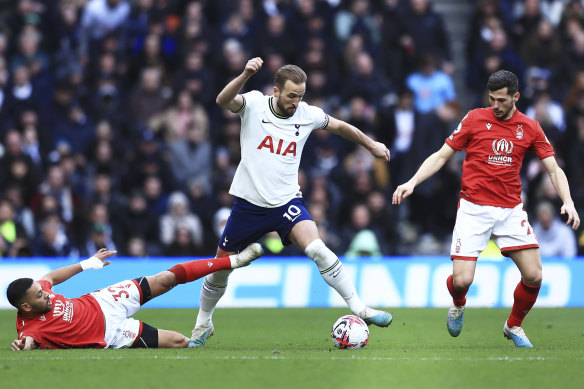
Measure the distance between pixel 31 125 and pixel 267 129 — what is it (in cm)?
791

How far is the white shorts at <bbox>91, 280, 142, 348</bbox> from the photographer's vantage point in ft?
30.1

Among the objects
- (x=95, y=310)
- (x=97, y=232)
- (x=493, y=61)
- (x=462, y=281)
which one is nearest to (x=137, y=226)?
(x=97, y=232)

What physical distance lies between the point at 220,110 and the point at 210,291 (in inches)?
301

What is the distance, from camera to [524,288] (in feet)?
30.5

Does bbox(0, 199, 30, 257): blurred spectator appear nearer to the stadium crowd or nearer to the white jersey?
the stadium crowd

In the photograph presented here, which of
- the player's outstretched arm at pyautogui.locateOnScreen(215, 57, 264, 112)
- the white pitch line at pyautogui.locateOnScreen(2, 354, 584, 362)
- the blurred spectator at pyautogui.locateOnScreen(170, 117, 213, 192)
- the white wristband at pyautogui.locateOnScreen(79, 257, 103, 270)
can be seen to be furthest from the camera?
the blurred spectator at pyautogui.locateOnScreen(170, 117, 213, 192)

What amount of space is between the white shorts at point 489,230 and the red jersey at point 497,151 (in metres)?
0.07

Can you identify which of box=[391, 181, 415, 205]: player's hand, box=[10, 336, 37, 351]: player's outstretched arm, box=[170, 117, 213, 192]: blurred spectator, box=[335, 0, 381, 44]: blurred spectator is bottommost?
box=[10, 336, 37, 351]: player's outstretched arm

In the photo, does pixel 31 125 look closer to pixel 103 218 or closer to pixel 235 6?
pixel 103 218

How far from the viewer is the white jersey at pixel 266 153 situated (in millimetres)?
9258

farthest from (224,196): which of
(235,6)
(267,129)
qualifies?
(267,129)

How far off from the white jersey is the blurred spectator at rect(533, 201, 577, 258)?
23.3 ft

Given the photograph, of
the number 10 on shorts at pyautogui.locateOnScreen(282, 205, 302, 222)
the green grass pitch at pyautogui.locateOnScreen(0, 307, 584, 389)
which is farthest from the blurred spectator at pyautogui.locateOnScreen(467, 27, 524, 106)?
the number 10 on shorts at pyautogui.locateOnScreen(282, 205, 302, 222)

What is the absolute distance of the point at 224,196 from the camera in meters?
15.8
